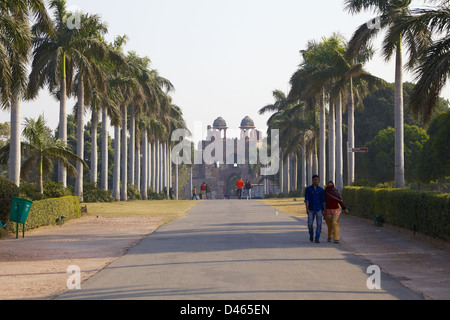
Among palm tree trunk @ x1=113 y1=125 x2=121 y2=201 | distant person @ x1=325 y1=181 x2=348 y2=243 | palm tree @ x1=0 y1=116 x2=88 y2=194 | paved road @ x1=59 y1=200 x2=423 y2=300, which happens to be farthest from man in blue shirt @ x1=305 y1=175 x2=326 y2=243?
palm tree trunk @ x1=113 y1=125 x2=121 y2=201

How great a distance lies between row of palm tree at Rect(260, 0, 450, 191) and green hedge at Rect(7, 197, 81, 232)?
41.7ft

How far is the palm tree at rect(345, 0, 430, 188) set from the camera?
2398 cm

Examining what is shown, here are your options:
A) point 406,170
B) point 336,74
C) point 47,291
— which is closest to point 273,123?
point 406,170

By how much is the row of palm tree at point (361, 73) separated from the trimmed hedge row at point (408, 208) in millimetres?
2170

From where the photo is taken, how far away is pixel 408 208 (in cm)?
1770

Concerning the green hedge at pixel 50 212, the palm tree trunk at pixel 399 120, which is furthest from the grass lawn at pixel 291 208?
the green hedge at pixel 50 212

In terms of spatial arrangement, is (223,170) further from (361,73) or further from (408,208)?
(408,208)

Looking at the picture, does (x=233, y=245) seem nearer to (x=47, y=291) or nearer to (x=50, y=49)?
(x=47, y=291)

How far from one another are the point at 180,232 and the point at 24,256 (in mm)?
6347

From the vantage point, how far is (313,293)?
27.9 ft

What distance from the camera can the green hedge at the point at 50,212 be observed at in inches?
802

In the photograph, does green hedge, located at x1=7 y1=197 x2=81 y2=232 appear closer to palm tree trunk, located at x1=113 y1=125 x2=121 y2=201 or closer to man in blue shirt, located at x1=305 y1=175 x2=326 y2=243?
man in blue shirt, located at x1=305 y1=175 x2=326 y2=243
